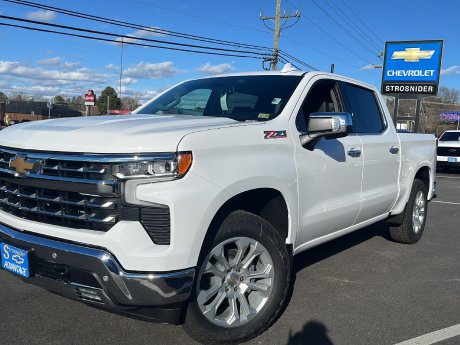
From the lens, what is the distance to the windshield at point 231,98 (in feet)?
13.2

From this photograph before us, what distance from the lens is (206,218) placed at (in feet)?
9.45

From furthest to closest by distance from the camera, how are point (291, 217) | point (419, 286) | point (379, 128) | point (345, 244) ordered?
point (345, 244)
point (379, 128)
point (419, 286)
point (291, 217)

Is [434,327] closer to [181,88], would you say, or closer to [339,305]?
[339,305]

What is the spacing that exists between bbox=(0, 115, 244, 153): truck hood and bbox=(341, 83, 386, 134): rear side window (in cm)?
199

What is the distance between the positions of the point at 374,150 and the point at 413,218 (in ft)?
6.05

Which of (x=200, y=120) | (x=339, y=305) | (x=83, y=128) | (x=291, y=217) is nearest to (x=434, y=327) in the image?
(x=339, y=305)

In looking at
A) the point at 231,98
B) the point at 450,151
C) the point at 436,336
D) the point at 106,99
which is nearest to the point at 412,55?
the point at 450,151

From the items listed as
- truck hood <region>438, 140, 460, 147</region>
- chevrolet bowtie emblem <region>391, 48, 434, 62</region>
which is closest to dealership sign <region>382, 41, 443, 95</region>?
chevrolet bowtie emblem <region>391, 48, 434, 62</region>

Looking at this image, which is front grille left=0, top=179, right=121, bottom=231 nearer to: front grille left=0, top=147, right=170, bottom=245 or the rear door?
front grille left=0, top=147, right=170, bottom=245

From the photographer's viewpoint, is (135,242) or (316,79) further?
(316,79)

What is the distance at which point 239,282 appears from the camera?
334 centimetres

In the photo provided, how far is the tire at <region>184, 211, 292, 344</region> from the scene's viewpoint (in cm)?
308

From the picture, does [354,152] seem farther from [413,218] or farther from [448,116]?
[448,116]

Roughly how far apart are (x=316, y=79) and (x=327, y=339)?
2237 mm
